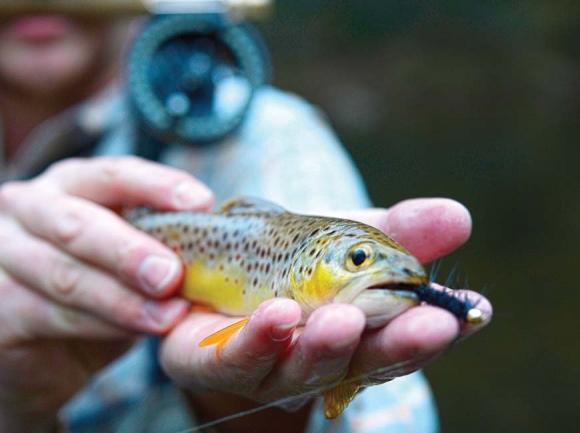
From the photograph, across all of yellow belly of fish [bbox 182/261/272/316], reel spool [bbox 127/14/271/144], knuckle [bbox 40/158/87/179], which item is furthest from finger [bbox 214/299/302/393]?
reel spool [bbox 127/14/271/144]

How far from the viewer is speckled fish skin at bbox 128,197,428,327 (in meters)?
0.50

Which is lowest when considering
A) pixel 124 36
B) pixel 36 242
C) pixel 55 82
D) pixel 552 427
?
pixel 552 427

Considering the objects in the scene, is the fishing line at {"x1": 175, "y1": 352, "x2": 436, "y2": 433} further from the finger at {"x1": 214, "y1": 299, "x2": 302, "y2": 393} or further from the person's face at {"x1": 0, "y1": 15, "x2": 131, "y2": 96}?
the person's face at {"x1": 0, "y1": 15, "x2": 131, "y2": 96}

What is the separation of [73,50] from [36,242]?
62 centimetres

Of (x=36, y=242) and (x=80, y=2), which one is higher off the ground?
(x=80, y=2)

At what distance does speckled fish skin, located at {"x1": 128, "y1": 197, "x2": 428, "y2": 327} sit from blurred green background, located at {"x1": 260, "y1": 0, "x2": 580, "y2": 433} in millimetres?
1189

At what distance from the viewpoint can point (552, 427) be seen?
2596 millimetres

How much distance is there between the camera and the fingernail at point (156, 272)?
824mm

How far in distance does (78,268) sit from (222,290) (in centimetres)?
25

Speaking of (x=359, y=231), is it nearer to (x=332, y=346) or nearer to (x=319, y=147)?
(x=332, y=346)

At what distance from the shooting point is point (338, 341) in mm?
455

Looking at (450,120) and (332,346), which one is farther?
(450,120)

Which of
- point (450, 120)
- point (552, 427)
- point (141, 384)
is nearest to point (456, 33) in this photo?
point (450, 120)

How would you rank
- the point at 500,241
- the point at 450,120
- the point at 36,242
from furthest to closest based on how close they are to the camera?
the point at 450,120
the point at 500,241
the point at 36,242
